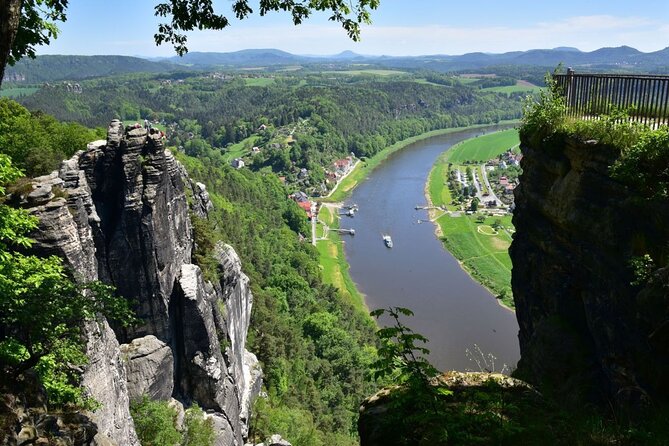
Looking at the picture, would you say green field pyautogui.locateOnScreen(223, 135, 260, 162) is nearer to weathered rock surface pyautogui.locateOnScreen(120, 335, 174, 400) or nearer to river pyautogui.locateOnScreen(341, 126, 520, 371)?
river pyautogui.locateOnScreen(341, 126, 520, 371)

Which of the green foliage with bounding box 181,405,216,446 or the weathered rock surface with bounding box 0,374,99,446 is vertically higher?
the weathered rock surface with bounding box 0,374,99,446

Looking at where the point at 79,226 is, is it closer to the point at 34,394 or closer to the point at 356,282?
the point at 34,394

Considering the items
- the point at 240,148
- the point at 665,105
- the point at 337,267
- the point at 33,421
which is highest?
the point at 665,105

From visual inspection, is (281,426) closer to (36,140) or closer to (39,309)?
(36,140)

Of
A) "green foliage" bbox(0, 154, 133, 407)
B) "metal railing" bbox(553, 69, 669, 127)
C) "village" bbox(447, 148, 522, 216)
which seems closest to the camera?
"green foliage" bbox(0, 154, 133, 407)

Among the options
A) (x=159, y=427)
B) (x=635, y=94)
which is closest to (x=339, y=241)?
(x=159, y=427)

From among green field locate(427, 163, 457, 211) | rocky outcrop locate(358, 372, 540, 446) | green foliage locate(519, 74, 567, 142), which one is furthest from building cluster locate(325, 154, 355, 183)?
rocky outcrop locate(358, 372, 540, 446)
